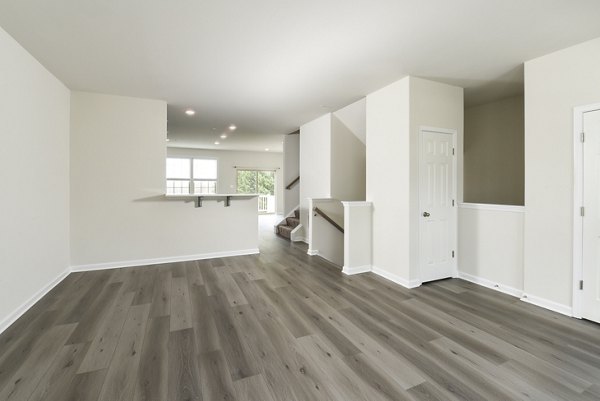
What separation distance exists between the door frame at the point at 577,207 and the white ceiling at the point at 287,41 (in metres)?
0.79

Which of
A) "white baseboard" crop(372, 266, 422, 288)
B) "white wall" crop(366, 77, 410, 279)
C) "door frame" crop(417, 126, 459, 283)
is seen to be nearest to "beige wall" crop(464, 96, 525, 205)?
"door frame" crop(417, 126, 459, 283)

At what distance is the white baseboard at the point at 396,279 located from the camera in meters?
3.52

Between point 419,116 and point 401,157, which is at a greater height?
point 419,116

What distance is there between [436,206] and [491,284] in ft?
3.90

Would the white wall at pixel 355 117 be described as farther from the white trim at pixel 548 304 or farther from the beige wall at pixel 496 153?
the white trim at pixel 548 304

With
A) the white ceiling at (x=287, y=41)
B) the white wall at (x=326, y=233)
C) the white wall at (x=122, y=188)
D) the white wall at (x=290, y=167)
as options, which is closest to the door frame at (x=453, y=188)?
the white ceiling at (x=287, y=41)

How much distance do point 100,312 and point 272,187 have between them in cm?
935

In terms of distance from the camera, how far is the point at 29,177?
2896 mm

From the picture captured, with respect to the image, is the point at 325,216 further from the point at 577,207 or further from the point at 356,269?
the point at 577,207

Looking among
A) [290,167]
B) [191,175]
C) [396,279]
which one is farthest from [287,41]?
[191,175]

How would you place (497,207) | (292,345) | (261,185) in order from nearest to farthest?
(292,345) → (497,207) → (261,185)

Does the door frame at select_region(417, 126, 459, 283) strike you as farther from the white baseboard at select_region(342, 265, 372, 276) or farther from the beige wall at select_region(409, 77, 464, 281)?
the white baseboard at select_region(342, 265, 372, 276)

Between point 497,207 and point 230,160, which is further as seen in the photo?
point 230,160

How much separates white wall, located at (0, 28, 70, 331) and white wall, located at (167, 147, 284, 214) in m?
6.10
